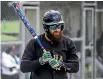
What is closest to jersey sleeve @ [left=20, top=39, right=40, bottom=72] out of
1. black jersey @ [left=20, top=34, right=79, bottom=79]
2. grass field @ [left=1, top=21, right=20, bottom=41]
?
black jersey @ [left=20, top=34, right=79, bottom=79]

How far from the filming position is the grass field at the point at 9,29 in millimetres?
7775

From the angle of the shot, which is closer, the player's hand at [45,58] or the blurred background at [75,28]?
the player's hand at [45,58]

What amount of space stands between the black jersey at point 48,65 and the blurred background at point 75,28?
336cm

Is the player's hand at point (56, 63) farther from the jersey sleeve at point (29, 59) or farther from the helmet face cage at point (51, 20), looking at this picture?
the helmet face cage at point (51, 20)

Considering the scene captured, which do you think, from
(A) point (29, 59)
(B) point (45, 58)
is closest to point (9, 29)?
(A) point (29, 59)

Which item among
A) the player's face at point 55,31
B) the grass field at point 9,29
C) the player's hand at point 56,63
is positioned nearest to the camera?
the player's hand at point 56,63

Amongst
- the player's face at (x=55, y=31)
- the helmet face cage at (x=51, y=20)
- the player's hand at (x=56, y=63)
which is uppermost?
the helmet face cage at (x=51, y=20)

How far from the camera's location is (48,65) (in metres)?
4.40

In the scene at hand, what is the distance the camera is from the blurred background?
7.87m

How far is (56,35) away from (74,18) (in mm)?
4356

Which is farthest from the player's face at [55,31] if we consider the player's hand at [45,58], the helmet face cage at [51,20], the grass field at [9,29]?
the grass field at [9,29]

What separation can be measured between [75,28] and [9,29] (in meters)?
1.54

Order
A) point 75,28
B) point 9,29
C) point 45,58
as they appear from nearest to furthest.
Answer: point 45,58 < point 9,29 < point 75,28

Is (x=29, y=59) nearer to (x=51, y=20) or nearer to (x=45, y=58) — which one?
(x=45, y=58)
